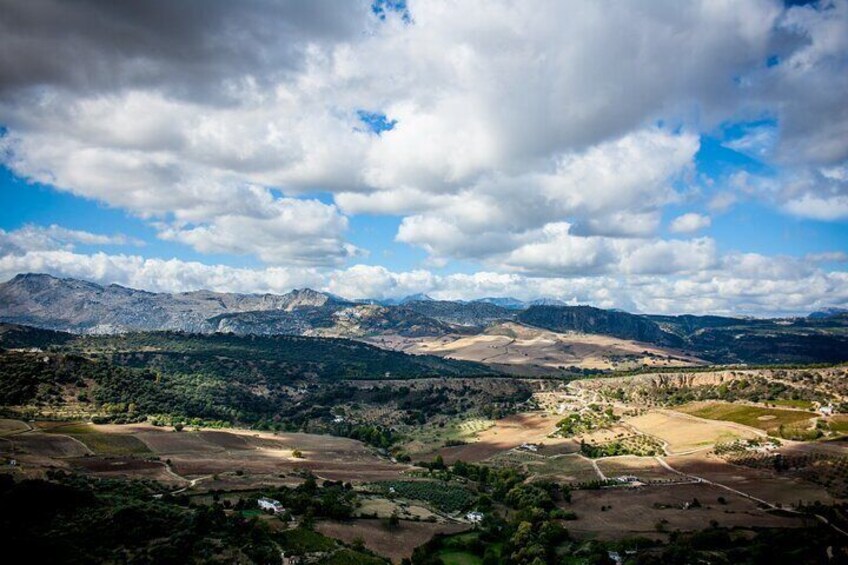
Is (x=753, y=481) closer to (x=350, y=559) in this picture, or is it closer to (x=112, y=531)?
(x=350, y=559)

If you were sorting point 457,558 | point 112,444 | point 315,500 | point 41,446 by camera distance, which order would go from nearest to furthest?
point 457,558 → point 315,500 → point 41,446 → point 112,444

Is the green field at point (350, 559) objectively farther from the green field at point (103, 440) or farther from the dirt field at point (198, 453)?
the green field at point (103, 440)

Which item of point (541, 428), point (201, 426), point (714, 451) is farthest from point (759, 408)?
point (201, 426)

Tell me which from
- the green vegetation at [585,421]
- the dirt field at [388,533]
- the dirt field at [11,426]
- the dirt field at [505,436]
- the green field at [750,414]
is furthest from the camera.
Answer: the green vegetation at [585,421]

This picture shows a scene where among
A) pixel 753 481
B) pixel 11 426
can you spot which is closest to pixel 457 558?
pixel 753 481

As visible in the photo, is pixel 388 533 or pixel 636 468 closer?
pixel 388 533

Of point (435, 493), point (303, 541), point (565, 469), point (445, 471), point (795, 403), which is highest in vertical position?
point (795, 403)

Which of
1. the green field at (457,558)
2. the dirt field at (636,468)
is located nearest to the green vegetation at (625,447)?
the dirt field at (636,468)
